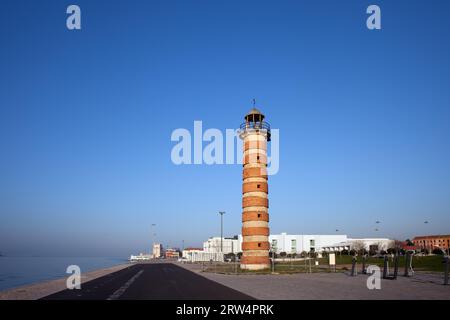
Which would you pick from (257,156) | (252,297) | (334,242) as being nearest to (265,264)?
(257,156)

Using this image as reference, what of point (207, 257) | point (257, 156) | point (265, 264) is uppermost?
point (257, 156)

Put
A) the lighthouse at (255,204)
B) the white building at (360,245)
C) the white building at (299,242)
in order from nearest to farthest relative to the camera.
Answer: the lighthouse at (255,204) → the white building at (360,245) → the white building at (299,242)

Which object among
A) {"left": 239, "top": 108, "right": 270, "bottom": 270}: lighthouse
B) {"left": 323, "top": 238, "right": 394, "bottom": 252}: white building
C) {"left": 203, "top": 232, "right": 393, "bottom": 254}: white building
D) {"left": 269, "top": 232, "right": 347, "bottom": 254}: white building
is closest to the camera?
{"left": 239, "top": 108, "right": 270, "bottom": 270}: lighthouse

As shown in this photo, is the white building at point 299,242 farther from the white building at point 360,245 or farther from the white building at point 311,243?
the white building at point 360,245

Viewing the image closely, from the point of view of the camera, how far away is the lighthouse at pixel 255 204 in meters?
50.6

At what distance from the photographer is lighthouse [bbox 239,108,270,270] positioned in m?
50.6

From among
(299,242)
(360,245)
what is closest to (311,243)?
(299,242)

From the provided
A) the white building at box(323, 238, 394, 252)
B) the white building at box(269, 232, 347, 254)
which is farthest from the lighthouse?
the white building at box(269, 232, 347, 254)

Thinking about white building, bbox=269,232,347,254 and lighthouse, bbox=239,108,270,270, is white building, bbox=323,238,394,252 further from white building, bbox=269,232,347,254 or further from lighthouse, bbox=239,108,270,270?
lighthouse, bbox=239,108,270,270

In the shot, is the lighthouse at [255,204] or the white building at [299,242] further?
the white building at [299,242]

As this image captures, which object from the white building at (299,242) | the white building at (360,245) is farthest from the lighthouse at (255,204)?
the white building at (299,242)

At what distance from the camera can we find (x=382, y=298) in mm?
21844
